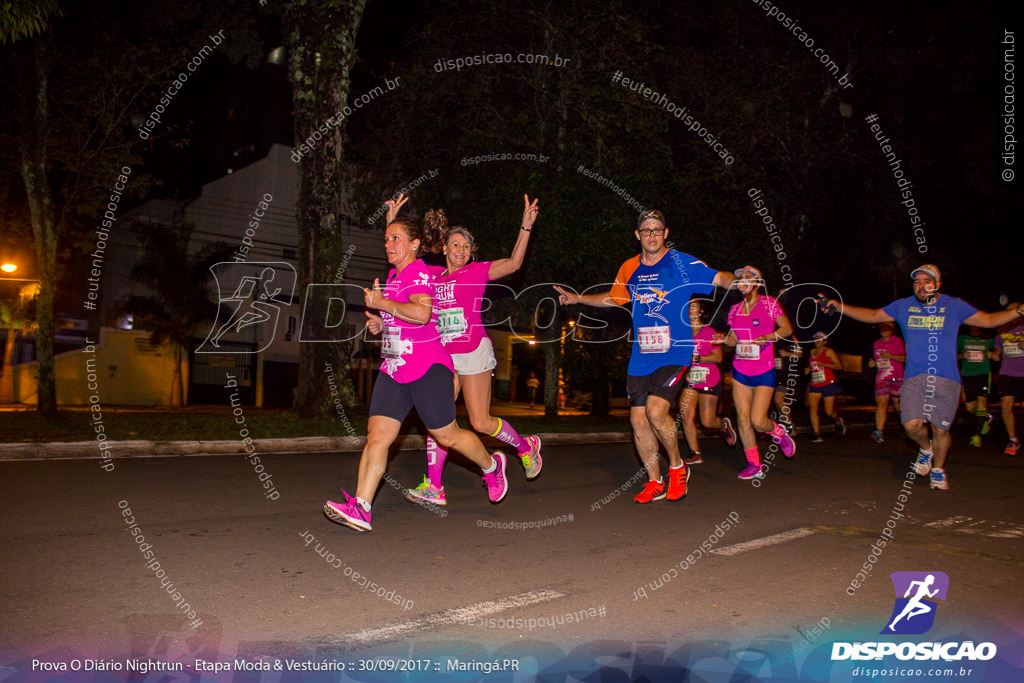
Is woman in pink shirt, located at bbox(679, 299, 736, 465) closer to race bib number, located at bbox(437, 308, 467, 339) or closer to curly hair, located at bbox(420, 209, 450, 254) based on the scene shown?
race bib number, located at bbox(437, 308, 467, 339)

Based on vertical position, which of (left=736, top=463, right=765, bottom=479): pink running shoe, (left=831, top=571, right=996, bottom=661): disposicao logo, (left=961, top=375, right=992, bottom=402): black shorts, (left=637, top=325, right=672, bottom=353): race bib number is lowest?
(left=736, top=463, right=765, bottom=479): pink running shoe

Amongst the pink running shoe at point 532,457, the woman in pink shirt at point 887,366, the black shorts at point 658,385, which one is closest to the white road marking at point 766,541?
the black shorts at point 658,385

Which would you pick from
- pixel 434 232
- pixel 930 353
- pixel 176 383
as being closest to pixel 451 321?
pixel 434 232

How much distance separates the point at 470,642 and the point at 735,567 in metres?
1.98

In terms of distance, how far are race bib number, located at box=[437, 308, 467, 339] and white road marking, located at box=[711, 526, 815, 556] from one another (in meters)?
2.54

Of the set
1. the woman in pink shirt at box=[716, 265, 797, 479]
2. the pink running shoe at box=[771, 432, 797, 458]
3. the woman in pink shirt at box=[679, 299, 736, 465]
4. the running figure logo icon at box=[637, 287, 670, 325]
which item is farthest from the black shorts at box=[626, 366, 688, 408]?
the woman in pink shirt at box=[679, 299, 736, 465]

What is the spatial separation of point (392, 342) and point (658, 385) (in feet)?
7.81

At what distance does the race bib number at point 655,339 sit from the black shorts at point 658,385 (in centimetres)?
17

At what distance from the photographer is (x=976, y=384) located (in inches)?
508

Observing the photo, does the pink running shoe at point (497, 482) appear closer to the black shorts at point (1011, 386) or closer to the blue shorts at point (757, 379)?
the blue shorts at point (757, 379)

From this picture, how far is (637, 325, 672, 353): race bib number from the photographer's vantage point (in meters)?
6.72

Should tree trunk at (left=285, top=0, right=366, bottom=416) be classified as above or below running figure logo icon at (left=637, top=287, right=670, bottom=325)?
above

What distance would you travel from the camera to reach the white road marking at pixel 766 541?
5.28 meters

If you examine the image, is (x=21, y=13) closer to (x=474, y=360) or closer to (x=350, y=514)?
(x=474, y=360)
